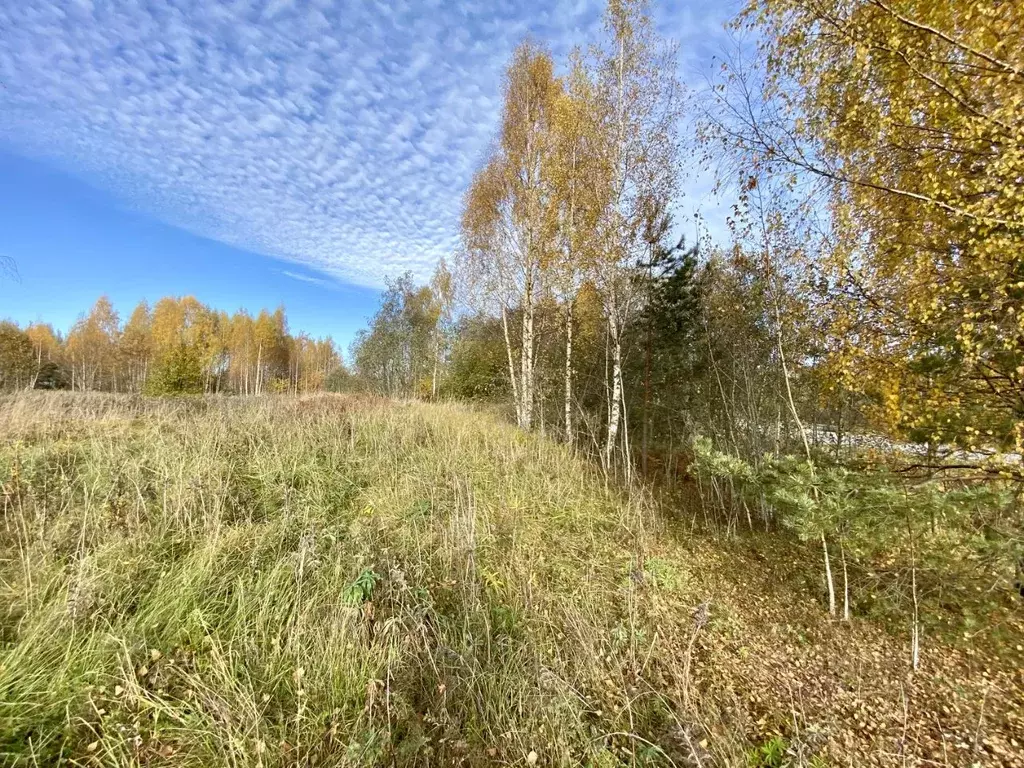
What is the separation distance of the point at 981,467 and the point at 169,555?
5.87m

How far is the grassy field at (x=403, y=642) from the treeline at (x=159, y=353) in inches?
840

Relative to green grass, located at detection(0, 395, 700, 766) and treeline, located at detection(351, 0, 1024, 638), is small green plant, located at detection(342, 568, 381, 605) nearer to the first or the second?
green grass, located at detection(0, 395, 700, 766)

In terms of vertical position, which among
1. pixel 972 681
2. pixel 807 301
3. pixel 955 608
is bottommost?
pixel 972 681

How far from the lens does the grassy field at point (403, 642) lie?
185 cm

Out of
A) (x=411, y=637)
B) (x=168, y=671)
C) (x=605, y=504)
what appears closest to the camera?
(x=168, y=671)

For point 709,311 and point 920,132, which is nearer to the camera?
point 920,132

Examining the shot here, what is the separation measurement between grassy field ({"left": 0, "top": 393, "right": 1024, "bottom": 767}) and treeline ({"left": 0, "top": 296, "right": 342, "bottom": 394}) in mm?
21341

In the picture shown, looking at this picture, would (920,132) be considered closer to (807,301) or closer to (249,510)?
(807,301)

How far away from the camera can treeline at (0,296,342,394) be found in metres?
25.2

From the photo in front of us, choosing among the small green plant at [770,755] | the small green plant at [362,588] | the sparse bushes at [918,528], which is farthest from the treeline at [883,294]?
the small green plant at [362,588]

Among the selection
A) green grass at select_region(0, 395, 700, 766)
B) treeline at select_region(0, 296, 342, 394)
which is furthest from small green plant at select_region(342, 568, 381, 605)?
treeline at select_region(0, 296, 342, 394)

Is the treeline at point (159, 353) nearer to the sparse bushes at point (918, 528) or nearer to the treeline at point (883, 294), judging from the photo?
the treeline at point (883, 294)

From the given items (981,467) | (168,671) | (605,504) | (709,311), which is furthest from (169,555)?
(709,311)

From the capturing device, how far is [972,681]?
282 centimetres
